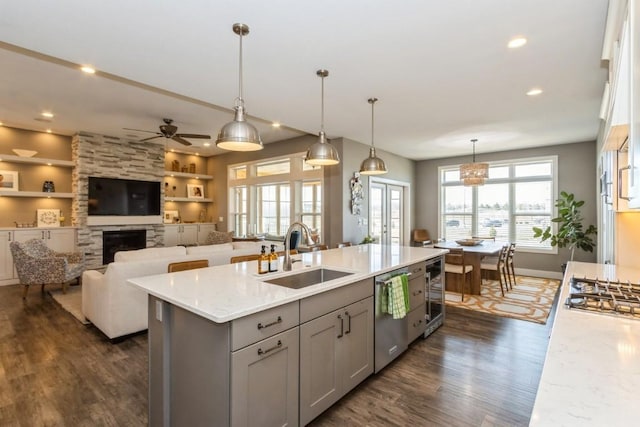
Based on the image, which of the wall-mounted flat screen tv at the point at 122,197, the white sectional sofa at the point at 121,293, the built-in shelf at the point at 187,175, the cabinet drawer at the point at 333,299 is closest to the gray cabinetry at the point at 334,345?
the cabinet drawer at the point at 333,299

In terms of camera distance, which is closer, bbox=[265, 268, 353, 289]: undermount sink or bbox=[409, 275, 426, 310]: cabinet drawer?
bbox=[265, 268, 353, 289]: undermount sink

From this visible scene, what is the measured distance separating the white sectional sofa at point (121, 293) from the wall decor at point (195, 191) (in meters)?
5.28

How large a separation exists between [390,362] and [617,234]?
229 cm

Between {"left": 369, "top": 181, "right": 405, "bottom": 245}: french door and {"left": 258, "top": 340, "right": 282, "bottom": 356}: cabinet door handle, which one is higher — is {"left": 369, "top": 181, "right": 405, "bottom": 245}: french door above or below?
above

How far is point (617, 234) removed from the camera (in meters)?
2.78

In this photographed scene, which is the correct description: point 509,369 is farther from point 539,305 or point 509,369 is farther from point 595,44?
point 595,44

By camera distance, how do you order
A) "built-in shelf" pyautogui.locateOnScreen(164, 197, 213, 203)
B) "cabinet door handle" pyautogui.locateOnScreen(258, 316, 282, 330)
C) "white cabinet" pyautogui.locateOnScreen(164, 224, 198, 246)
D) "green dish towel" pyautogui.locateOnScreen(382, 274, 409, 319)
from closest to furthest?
1. "cabinet door handle" pyautogui.locateOnScreen(258, 316, 282, 330)
2. "green dish towel" pyautogui.locateOnScreen(382, 274, 409, 319)
3. "white cabinet" pyautogui.locateOnScreen(164, 224, 198, 246)
4. "built-in shelf" pyautogui.locateOnScreen(164, 197, 213, 203)

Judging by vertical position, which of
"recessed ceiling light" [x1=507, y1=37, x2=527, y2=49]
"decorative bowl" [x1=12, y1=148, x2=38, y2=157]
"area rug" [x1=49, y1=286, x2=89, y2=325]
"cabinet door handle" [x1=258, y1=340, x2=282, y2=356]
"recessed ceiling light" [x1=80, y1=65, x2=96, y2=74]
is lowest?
"area rug" [x1=49, y1=286, x2=89, y2=325]

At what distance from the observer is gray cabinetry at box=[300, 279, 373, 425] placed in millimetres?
1945

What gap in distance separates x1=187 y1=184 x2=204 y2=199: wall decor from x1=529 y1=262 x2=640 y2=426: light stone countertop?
8.72 meters

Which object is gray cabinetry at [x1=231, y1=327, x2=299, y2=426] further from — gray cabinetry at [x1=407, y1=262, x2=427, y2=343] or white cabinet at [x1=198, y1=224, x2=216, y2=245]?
white cabinet at [x1=198, y1=224, x2=216, y2=245]

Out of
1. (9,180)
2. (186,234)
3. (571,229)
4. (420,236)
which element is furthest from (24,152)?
(571,229)

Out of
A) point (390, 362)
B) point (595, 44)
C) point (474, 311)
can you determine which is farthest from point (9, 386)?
point (595, 44)

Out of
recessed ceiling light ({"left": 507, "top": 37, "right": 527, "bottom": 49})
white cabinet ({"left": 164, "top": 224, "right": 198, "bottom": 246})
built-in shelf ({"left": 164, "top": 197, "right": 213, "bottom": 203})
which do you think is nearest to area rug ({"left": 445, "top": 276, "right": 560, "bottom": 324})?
recessed ceiling light ({"left": 507, "top": 37, "right": 527, "bottom": 49})
